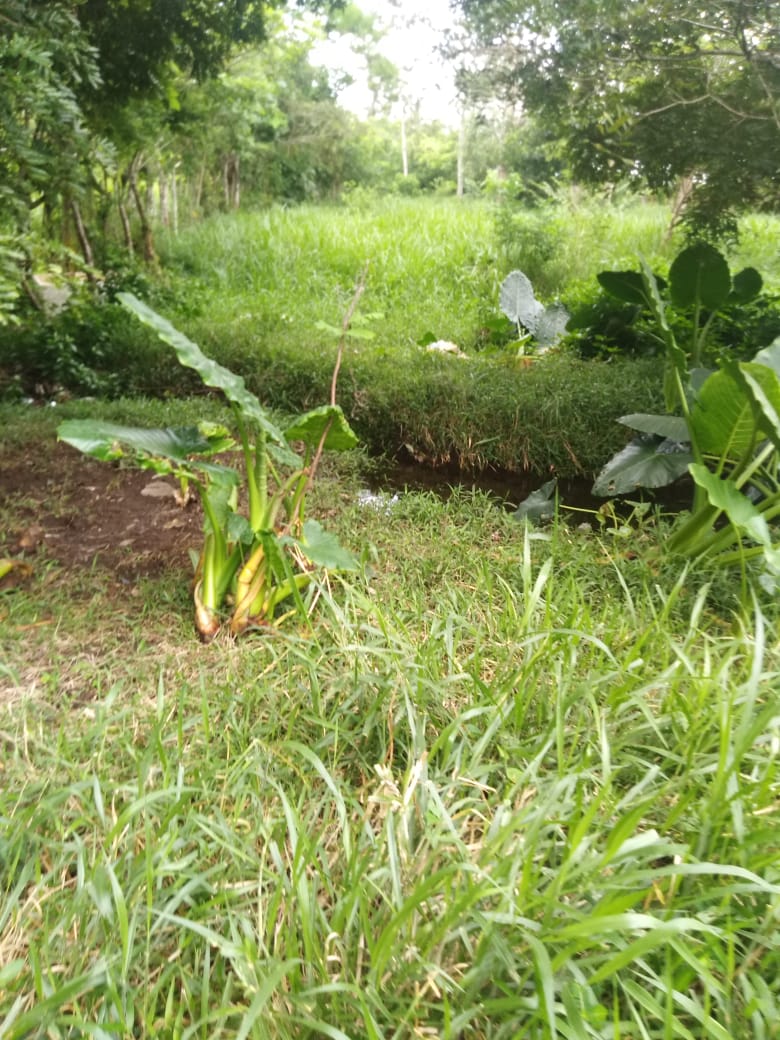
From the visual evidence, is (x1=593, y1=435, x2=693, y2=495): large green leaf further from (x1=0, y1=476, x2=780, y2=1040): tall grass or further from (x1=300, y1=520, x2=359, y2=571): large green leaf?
(x1=300, y1=520, x2=359, y2=571): large green leaf

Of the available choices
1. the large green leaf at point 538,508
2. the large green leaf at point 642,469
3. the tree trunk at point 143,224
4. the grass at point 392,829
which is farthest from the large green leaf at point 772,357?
the tree trunk at point 143,224

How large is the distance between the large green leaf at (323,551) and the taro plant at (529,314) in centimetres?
294

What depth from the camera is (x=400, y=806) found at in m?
1.02

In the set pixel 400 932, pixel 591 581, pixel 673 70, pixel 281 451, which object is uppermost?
pixel 673 70

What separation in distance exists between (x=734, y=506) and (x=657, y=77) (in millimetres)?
2104

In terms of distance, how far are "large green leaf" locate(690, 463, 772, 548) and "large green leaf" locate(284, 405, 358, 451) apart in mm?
926

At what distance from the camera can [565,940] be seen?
816 mm

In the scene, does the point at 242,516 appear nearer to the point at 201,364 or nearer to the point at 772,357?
the point at 201,364

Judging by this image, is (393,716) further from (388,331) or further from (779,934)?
(388,331)

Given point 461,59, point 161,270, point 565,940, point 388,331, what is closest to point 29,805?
point 565,940

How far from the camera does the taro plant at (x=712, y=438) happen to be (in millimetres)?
1539

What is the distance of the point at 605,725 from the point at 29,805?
1069 mm

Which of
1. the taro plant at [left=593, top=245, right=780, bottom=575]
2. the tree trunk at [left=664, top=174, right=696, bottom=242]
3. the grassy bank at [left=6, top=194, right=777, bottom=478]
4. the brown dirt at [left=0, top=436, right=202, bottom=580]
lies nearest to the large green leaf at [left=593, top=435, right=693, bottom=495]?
the taro plant at [left=593, top=245, right=780, bottom=575]

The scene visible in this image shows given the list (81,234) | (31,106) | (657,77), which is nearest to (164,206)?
(81,234)
